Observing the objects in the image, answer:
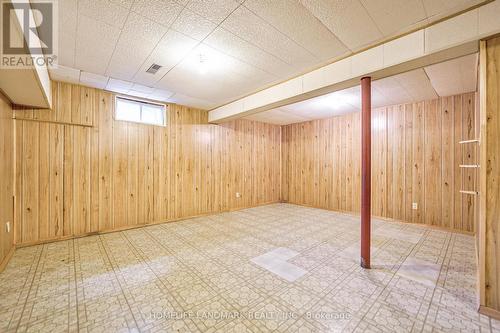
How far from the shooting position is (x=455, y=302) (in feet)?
6.09

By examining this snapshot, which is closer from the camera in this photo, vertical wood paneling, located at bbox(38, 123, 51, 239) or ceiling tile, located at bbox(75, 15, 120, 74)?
ceiling tile, located at bbox(75, 15, 120, 74)

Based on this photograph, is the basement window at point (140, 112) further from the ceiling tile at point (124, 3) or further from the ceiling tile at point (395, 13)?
the ceiling tile at point (395, 13)

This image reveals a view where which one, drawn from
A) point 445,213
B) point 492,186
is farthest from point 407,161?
point 492,186

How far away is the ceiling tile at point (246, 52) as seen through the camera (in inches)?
89.3

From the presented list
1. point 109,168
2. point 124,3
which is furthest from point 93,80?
point 124,3

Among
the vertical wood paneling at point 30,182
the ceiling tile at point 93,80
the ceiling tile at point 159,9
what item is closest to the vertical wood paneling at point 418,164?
the ceiling tile at point 159,9

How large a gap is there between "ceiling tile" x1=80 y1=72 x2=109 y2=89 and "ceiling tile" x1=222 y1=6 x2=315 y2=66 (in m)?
2.47

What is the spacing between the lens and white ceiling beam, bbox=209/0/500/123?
1775 mm

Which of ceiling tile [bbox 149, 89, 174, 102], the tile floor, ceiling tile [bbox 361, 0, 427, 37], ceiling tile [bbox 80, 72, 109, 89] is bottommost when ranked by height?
the tile floor

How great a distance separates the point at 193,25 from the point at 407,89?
3.77 metres

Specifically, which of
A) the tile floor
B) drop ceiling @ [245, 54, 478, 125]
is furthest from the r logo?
drop ceiling @ [245, 54, 478, 125]

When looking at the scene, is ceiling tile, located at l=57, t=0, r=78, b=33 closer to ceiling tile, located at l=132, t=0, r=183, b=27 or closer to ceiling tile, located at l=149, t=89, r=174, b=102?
ceiling tile, located at l=132, t=0, r=183, b=27

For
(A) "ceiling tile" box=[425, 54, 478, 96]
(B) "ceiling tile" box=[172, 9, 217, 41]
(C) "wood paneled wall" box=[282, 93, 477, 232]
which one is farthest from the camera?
(C) "wood paneled wall" box=[282, 93, 477, 232]
